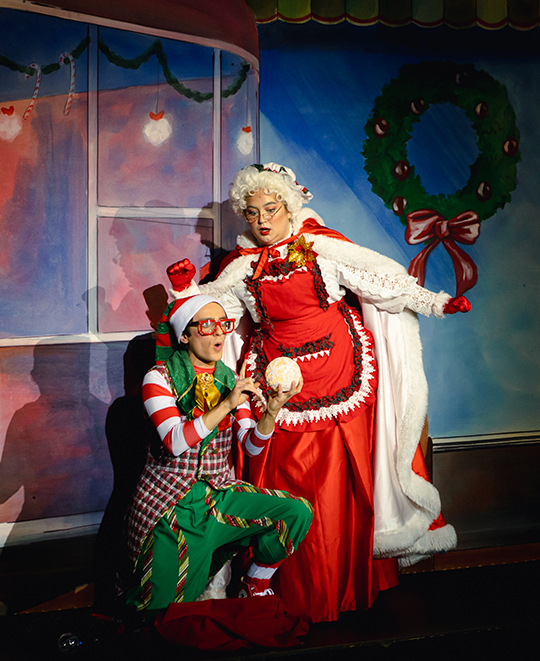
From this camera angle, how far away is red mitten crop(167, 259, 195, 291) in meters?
2.49

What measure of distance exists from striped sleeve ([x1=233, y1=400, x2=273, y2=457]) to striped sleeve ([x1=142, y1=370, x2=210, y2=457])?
0.29 meters

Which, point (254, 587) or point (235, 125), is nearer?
point (254, 587)

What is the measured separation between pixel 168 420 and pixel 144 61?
72.0 inches

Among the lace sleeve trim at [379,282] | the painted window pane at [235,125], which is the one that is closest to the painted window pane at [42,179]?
the painted window pane at [235,125]

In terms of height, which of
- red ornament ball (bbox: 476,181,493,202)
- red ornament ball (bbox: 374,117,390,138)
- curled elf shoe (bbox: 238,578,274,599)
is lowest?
curled elf shoe (bbox: 238,578,274,599)

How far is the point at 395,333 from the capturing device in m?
2.61

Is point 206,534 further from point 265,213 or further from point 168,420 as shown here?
point 265,213

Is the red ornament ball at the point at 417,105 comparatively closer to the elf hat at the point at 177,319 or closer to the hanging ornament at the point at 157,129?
the hanging ornament at the point at 157,129

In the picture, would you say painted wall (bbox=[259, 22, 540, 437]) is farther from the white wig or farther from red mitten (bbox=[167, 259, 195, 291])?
red mitten (bbox=[167, 259, 195, 291])

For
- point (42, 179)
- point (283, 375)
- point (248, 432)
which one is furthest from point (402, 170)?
point (42, 179)

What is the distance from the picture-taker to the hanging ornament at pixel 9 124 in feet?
8.83

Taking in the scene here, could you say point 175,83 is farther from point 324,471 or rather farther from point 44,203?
point 324,471

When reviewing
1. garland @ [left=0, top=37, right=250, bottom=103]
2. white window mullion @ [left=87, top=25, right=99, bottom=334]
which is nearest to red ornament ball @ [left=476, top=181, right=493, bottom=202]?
garland @ [left=0, top=37, right=250, bottom=103]

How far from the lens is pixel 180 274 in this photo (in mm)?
2494
